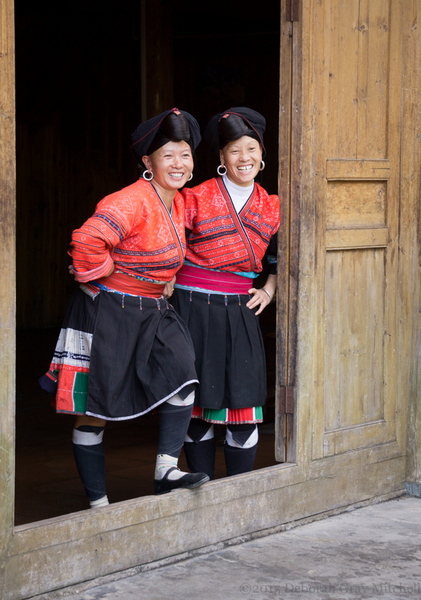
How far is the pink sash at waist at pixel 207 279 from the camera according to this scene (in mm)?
3611

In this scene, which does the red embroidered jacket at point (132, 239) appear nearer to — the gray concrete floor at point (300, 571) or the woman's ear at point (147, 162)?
the woman's ear at point (147, 162)

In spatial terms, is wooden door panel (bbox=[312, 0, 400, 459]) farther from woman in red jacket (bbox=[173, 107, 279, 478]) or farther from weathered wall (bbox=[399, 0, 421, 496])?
woman in red jacket (bbox=[173, 107, 279, 478])

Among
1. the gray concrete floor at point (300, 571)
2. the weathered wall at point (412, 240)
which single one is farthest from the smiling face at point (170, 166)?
the gray concrete floor at point (300, 571)

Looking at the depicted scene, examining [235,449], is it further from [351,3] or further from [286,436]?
[351,3]

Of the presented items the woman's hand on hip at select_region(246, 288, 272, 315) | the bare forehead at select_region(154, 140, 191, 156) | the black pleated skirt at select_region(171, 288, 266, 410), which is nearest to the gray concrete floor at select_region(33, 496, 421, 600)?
the black pleated skirt at select_region(171, 288, 266, 410)

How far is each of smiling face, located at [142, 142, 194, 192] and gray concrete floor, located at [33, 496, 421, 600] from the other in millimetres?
1389

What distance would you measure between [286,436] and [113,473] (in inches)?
45.4

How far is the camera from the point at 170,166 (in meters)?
3.34

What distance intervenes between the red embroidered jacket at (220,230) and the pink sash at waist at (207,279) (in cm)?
3

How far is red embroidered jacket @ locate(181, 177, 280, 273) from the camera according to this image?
3566mm

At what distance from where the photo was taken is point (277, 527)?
12.1 ft

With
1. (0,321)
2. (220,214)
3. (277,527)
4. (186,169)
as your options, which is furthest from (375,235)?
(0,321)

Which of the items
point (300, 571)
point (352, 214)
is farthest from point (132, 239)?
point (300, 571)

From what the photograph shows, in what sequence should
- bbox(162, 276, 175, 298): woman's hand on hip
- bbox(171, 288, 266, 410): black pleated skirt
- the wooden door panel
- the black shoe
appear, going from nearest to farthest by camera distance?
the black shoe, bbox(162, 276, 175, 298): woman's hand on hip, bbox(171, 288, 266, 410): black pleated skirt, the wooden door panel
